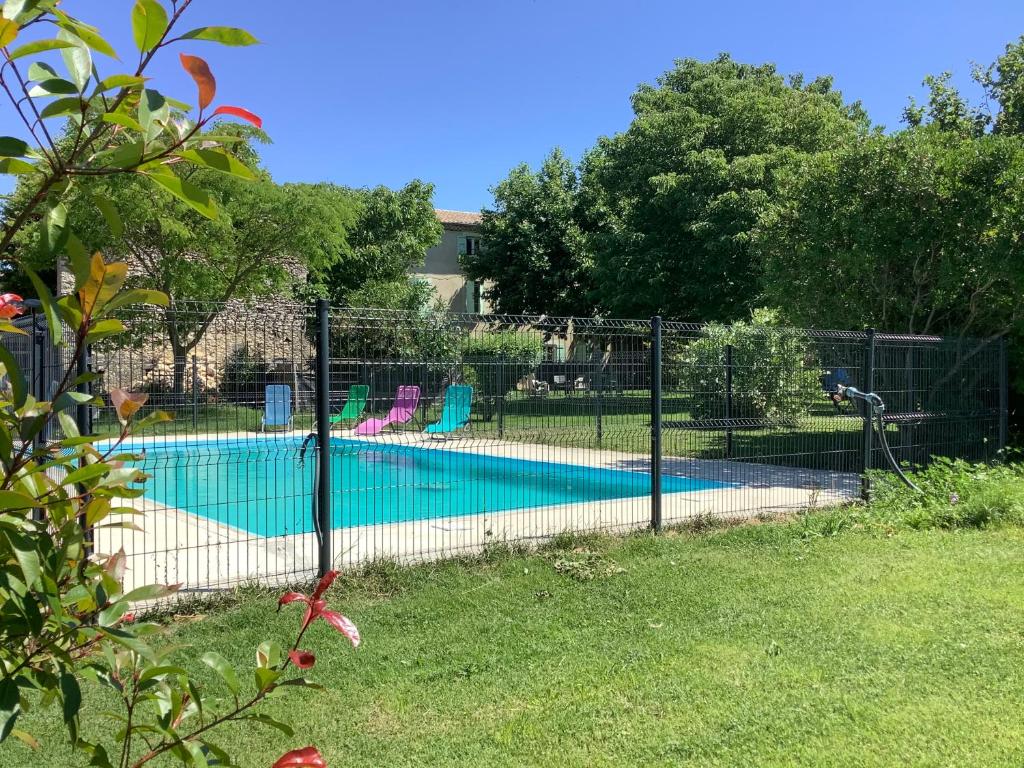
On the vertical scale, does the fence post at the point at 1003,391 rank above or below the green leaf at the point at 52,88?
below

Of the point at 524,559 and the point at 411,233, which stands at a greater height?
the point at 411,233

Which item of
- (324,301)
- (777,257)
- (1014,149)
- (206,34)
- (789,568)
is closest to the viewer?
(206,34)

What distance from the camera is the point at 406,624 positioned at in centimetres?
496

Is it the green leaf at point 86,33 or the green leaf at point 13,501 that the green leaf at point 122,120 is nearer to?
the green leaf at point 86,33

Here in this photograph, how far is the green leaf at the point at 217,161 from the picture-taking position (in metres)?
1.12

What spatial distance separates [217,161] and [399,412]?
552 cm

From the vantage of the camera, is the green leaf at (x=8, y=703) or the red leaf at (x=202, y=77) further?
the red leaf at (x=202, y=77)

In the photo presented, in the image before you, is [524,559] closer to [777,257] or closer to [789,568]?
[789,568]

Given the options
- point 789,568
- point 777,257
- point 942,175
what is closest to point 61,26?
point 789,568

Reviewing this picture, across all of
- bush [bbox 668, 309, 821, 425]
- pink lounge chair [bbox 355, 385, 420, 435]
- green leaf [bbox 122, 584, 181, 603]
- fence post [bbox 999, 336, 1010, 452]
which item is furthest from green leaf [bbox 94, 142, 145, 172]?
fence post [bbox 999, 336, 1010, 452]

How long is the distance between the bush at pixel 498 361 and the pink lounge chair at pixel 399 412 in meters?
0.49

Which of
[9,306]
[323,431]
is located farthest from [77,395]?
[323,431]

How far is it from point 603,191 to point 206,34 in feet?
100

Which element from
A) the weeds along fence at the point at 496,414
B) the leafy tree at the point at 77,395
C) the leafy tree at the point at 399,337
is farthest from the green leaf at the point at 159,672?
the leafy tree at the point at 399,337
